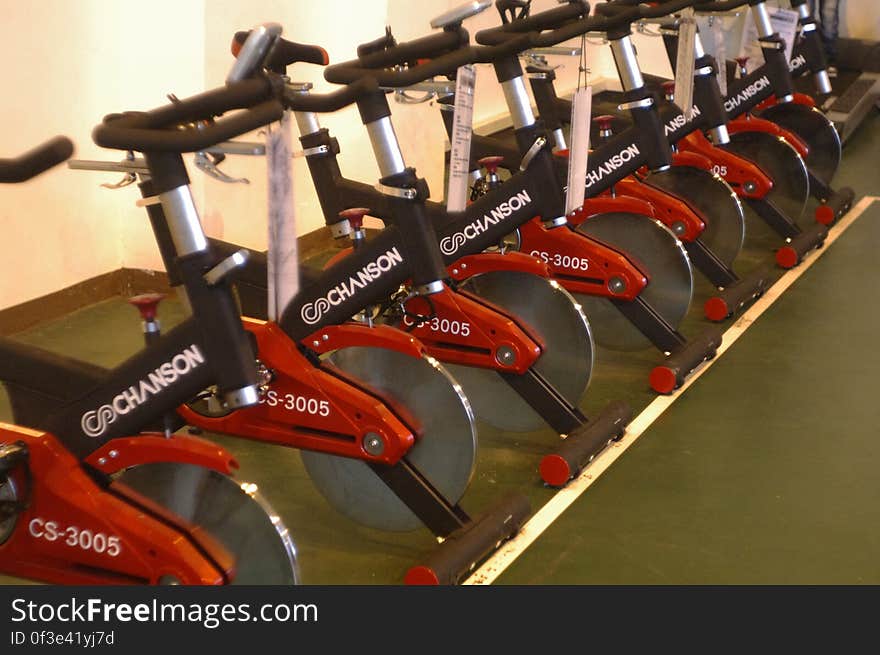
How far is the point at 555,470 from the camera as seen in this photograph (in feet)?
12.0

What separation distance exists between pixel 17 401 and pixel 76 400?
0.21 meters

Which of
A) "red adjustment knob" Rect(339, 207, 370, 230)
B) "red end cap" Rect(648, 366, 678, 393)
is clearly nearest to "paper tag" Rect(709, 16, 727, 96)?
"red end cap" Rect(648, 366, 678, 393)

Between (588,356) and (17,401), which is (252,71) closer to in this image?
(17,401)

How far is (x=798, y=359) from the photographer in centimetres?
480

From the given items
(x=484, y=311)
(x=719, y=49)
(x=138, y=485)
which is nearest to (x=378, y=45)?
(x=484, y=311)

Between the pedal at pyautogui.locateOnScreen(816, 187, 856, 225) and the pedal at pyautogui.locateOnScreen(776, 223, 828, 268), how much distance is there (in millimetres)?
210

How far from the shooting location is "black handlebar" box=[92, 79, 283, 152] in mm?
2324

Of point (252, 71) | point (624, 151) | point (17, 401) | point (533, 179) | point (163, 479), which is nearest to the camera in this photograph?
point (252, 71)

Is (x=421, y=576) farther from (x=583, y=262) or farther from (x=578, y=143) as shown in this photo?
(x=583, y=262)

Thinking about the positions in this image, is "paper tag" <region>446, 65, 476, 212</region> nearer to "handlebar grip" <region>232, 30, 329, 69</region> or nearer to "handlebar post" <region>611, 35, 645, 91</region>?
"handlebar grip" <region>232, 30, 329, 69</region>

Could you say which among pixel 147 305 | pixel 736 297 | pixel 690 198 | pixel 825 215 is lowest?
pixel 825 215

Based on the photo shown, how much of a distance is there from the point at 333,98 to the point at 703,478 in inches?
66.7

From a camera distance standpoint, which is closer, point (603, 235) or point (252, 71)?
point (252, 71)
